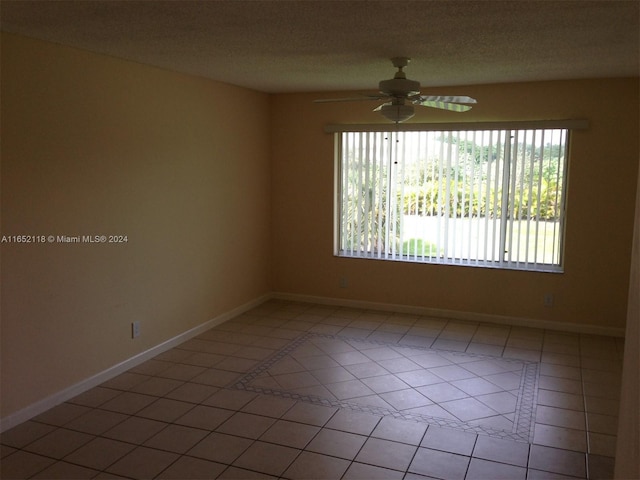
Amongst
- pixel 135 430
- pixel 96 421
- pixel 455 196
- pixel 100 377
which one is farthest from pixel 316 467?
pixel 455 196

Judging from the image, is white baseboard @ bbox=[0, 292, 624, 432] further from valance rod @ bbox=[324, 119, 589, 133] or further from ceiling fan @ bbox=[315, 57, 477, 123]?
ceiling fan @ bbox=[315, 57, 477, 123]

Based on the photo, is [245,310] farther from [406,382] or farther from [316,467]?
[316,467]

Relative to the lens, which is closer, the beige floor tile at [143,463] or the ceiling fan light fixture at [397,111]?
the beige floor tile at [143,463]

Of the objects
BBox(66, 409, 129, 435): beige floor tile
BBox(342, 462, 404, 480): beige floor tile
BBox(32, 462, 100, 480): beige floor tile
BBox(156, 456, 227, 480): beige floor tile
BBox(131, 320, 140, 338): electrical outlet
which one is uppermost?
BBox(131, 320, 140, 338): electrical outlet

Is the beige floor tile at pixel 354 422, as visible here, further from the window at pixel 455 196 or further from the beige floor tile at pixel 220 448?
the window at pixel 455 196

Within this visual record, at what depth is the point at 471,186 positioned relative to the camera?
17.0ft

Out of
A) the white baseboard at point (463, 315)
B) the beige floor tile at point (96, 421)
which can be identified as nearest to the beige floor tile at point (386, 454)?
the beige floor tile at point (96, 421)

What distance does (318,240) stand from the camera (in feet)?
19.4

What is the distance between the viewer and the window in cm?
499

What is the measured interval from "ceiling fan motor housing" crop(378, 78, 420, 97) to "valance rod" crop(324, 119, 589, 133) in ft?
5.40

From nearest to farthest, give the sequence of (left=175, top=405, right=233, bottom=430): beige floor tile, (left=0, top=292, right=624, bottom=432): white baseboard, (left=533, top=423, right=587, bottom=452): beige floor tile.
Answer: (left=533, top=423, right=587, bottom=452): beige floor tile
(left=175, top=405, right=233, bottom=430): beige floor tile
(left=0, top=292, right=624, bottom=432): white baseboard

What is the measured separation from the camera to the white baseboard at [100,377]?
319 cm

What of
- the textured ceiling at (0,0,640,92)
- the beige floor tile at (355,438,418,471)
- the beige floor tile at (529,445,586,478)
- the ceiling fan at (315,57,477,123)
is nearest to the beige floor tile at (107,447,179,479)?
the beige floor tile at (355,438,418,471)

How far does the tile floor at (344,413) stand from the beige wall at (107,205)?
1.14 feet
